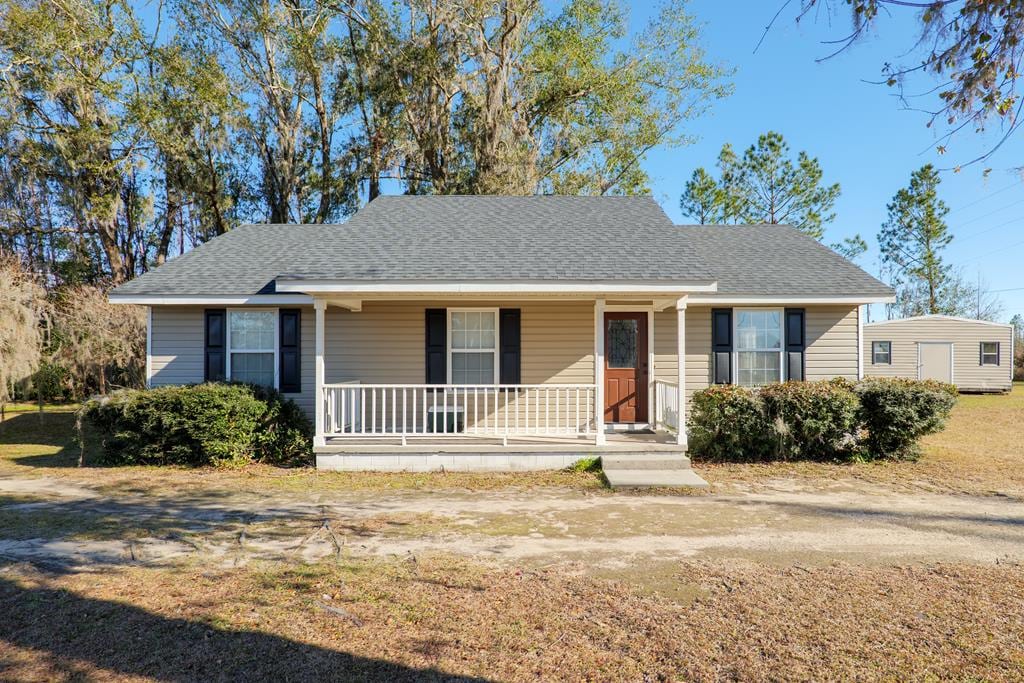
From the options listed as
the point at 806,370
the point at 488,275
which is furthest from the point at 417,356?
the point at 806,370

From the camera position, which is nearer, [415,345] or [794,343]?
[415,345]

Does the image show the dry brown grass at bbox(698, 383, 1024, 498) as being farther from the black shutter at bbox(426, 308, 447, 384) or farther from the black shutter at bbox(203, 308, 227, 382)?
the black shutter at bbox(203, 308, 227, 382)

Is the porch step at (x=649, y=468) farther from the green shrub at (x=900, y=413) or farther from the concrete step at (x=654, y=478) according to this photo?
the green shrub at (x=900, y=413)

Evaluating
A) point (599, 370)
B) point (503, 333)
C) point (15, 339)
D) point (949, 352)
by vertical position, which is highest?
point (503, 333)

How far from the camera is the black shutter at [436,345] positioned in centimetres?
1037

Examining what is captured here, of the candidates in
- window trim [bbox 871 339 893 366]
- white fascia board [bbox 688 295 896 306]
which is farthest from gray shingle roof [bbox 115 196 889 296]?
window trim [bbox 871 339 893 366]

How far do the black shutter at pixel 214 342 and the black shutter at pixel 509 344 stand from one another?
5.49 metres

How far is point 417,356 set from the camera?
10.5 m

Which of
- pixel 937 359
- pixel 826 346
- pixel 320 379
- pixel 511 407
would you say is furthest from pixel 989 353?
pixel 320 379

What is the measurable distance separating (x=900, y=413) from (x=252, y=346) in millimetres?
11899

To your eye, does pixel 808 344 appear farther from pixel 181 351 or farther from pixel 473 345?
pixel 181 351

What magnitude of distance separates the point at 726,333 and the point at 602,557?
23.2ft

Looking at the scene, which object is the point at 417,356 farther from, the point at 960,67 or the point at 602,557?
the point at 960,67

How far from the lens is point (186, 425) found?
8.66m
